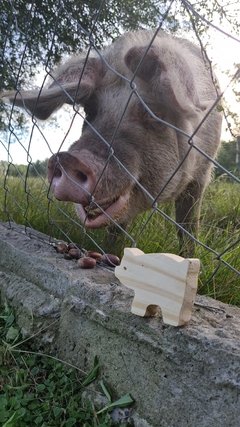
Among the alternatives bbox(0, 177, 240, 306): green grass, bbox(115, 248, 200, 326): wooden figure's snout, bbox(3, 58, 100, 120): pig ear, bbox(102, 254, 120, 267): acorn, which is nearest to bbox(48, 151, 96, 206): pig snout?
bbox(0, 177, 240, 306): green grass

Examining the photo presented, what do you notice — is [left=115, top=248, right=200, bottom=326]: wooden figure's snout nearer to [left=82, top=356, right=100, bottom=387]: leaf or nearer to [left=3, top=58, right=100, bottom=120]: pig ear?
[left=82, top=356, right=100, bottom=387]: leaf

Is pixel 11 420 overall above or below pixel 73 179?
below

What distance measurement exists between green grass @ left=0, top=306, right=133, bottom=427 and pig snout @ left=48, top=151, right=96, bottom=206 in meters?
0.55

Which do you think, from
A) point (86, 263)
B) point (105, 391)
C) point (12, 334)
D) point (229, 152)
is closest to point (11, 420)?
point (105, 391)

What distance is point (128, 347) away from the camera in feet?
3.88

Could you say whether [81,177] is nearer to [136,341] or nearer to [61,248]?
[61,248]

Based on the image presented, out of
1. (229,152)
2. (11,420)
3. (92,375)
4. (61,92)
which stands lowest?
(11,420)

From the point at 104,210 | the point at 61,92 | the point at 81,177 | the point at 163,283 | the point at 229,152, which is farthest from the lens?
the point at 229,152

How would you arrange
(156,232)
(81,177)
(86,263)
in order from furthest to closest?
(156,232)
(81,177)
(86,263)

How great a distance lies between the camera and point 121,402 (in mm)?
1144

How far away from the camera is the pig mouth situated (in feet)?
6.21

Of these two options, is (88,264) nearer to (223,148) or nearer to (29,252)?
(29,252)

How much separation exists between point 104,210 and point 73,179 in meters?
0.22

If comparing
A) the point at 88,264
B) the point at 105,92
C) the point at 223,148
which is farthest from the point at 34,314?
the point at 223,148
